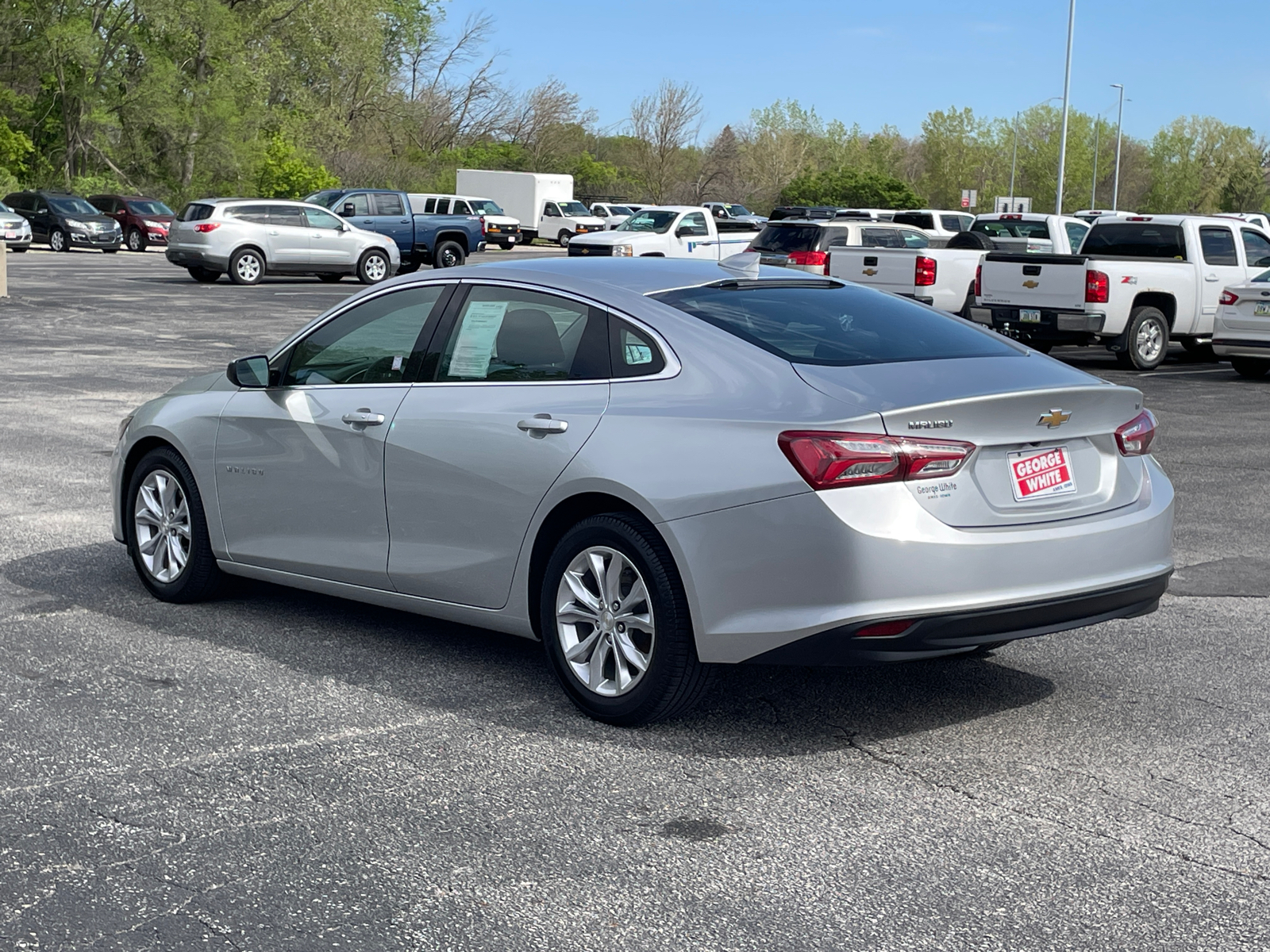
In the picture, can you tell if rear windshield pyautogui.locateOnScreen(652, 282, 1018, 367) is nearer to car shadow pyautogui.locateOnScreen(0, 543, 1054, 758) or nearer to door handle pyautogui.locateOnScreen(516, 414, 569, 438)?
door handle pyautogui.locateOnScreen(516, 414, 569, 438)

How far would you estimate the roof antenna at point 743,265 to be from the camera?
5.79 metres

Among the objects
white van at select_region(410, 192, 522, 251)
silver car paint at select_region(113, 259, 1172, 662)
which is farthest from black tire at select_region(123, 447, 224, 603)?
white van at select_region(410, 192, 522, 251)

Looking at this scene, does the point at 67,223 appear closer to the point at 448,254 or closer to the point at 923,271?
the point at 448,254

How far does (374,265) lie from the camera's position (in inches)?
1361

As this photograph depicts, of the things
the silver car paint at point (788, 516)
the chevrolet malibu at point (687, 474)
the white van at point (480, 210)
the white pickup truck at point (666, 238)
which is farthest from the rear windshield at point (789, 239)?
the white van at point (480, 210)

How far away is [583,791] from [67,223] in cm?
4549

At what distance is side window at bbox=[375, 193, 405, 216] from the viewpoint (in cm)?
3859

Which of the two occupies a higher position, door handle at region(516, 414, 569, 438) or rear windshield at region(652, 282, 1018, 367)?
rear windshield at region(652, 282, 1018, 367)

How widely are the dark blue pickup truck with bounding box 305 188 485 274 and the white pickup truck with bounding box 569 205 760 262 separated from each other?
3.09 m

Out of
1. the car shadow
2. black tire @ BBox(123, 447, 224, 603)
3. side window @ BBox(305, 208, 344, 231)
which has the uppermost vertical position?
side window @ BBox(305, 208, 344, 231)

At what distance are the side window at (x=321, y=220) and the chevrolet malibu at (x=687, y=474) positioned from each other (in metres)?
27.8

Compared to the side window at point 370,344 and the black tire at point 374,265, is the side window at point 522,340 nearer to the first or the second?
the side window at point 370,344

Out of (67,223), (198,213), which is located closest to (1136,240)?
(198,213)

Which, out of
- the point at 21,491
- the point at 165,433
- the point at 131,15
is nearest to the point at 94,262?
the point at 131,15
